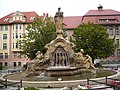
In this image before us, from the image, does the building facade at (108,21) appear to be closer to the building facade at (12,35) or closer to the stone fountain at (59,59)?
the building facade at (12,35)

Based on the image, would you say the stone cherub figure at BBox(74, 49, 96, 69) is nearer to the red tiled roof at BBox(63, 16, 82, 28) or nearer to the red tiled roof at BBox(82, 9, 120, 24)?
the red tiled roof at BBox(82, 9, 120, 24)

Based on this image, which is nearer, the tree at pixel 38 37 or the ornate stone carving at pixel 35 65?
the ornate stone carving at pixel 35 65

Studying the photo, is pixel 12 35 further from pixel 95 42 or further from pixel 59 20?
pixel 59 20

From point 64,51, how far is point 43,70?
2781 mm

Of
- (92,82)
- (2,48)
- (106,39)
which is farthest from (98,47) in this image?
(2,48)

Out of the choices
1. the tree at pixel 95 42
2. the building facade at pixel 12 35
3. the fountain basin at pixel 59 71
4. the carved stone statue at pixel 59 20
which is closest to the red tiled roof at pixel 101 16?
the building facade at pixel 12 35

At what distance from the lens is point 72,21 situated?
62.8m

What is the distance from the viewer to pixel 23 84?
56.5 ft

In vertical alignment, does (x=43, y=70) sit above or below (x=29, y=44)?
below

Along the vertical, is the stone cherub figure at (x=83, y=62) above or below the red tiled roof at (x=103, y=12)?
below

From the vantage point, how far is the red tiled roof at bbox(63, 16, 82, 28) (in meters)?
60.9

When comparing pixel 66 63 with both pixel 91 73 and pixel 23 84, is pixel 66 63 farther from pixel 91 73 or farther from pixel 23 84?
pixel 23 84

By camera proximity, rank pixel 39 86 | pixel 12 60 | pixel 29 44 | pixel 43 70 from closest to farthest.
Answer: pixel 39 86
pixel 43 70
pixel 29 44
pixel 12 60

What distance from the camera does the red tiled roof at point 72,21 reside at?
60.9 meters
